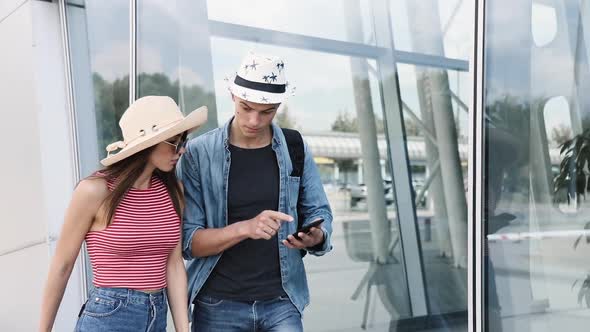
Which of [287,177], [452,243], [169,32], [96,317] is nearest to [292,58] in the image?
[169,32]

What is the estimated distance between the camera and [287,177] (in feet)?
8.38

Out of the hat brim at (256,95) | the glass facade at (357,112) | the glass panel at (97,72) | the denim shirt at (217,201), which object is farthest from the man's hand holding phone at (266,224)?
the glass panel at (97,72)

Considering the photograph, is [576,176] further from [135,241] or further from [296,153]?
[135,241]

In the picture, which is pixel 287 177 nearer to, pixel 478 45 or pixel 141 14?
pixel 478 45

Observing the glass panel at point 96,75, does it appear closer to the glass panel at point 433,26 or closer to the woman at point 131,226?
the glass panel at point 433,26

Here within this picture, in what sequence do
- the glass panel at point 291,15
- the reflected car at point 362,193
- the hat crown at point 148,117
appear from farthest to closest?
the reflected car at point 362,193
the glass panel at point 291,15
the hat crown at point 148,117

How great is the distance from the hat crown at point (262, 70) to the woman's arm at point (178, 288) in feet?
2.28

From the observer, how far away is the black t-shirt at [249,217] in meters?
2.50

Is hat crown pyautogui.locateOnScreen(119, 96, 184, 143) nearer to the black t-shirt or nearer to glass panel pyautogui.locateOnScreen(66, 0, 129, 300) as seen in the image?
the black t-shirt

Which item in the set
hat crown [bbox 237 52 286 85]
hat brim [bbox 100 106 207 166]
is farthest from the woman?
hat crown [bbox 237 52 286 85]

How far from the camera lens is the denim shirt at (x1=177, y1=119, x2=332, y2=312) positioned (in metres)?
2.53

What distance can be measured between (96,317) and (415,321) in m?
2.76

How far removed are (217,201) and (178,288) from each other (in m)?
0.35

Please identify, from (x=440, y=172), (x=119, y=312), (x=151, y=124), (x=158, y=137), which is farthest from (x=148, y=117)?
(x=440, y=172)
